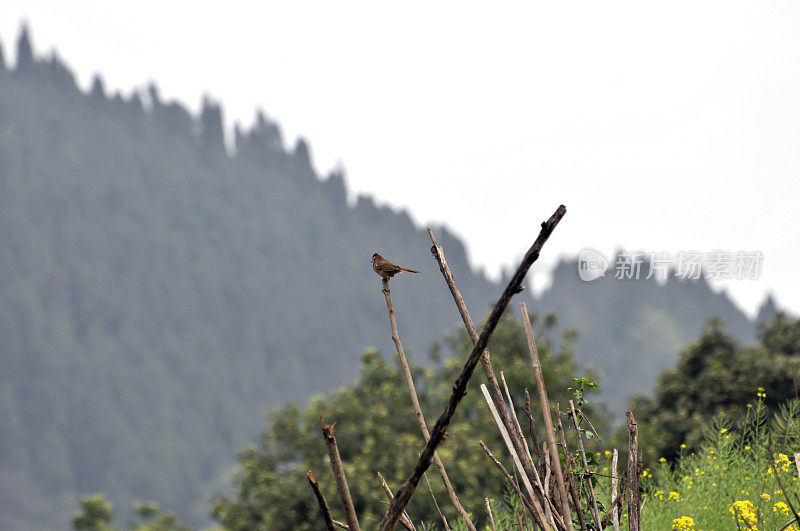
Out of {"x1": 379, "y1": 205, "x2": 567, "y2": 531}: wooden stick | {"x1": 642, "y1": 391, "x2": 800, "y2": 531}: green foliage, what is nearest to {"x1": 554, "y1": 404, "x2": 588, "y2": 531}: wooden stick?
Result: {"x1": 379, "y1": 205, "x2": 567, "y2": 531}: wooden stick

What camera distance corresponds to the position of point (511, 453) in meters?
1.76

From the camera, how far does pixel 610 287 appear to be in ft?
455

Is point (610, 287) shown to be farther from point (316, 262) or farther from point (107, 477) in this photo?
point (107, 477)

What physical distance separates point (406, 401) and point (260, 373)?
96.2m

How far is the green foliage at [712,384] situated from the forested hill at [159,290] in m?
58.1

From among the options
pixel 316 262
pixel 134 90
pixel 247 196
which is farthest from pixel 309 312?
pixel 134 90

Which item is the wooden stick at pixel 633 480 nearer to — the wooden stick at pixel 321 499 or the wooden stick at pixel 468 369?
the wooden stick at pixel 468 369

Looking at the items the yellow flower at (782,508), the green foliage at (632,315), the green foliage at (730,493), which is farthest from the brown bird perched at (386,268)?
the green foliage at (632,315)

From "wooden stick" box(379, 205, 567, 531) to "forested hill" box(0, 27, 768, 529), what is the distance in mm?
70969

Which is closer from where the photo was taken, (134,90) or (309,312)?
(309,312)

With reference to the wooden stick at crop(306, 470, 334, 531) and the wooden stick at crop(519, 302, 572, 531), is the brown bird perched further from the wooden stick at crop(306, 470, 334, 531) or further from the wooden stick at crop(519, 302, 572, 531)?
the wooden stick at crop(306, 470, 334, 531)

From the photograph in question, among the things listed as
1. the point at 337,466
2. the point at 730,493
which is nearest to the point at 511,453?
the point at 337,466

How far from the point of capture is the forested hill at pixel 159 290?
88.2m

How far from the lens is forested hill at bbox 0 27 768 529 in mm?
88500
